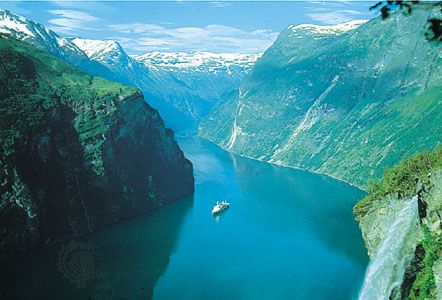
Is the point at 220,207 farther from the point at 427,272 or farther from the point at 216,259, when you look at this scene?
the point at 427,272

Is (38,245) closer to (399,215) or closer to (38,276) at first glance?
(38,276)

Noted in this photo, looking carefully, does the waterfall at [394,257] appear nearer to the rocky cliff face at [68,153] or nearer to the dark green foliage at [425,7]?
the dark green foliage at [425,7]

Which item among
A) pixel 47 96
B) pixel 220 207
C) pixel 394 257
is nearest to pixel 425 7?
pixel 394 257

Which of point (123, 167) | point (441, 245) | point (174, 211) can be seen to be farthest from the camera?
point (174, 211)

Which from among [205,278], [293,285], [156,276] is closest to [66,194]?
[156,276]

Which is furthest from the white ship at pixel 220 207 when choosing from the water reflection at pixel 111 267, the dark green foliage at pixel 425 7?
the dark green foliage at pixel 425 7

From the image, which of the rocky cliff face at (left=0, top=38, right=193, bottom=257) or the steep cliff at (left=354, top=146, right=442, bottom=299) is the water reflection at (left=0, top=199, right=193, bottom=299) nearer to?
the rocky cliff face at (left=0, top=38, right=193, bottom=257)
